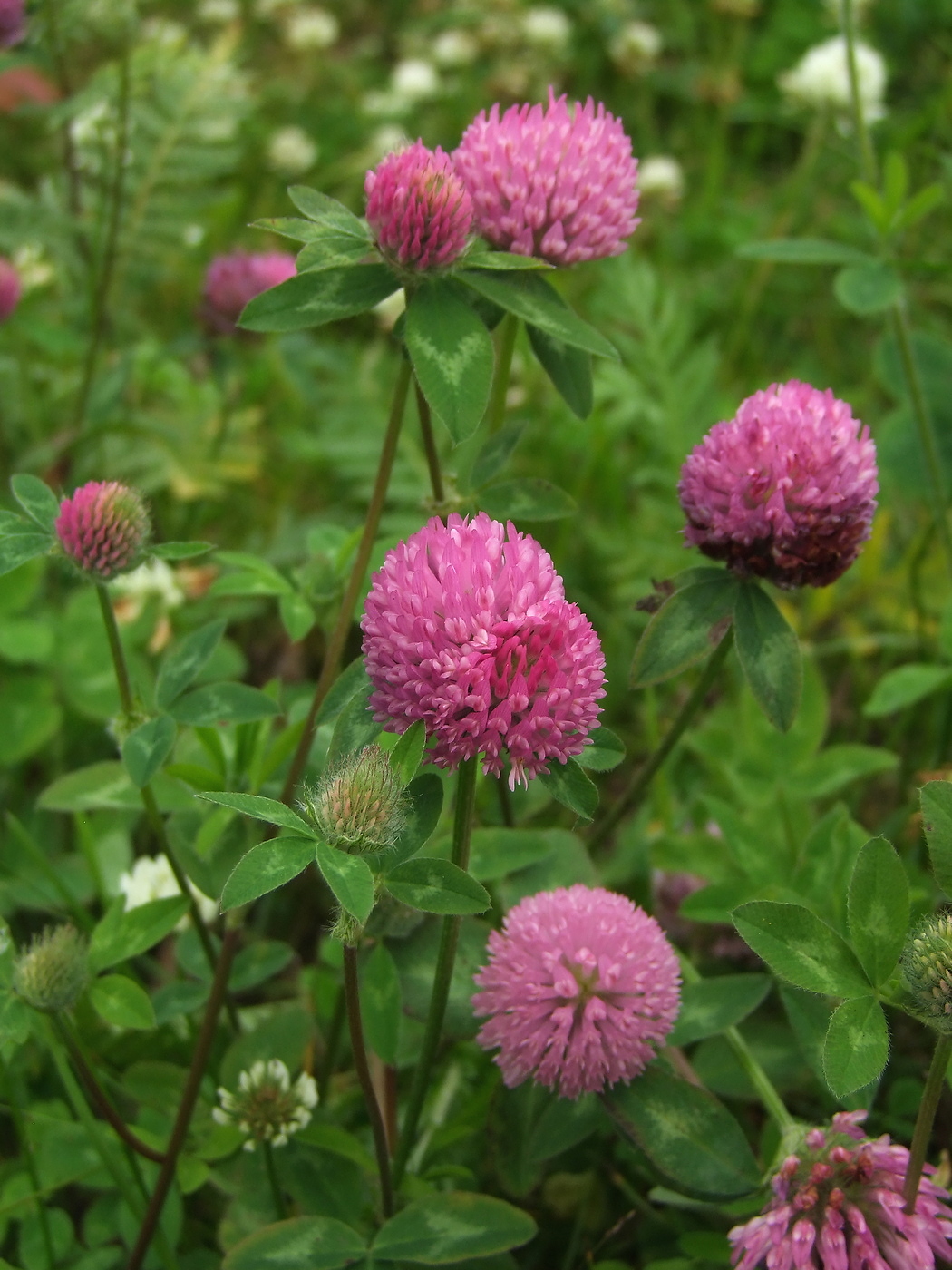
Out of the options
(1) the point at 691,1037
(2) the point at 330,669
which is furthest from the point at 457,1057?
(2) the point at 330,669

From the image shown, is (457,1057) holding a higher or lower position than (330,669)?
lower

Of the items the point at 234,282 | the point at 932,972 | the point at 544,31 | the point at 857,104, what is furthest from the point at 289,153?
the point at 932,972

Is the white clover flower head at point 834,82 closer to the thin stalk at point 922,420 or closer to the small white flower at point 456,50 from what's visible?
the small white flower at point 456,50

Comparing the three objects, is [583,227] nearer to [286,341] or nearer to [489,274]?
[489,274]

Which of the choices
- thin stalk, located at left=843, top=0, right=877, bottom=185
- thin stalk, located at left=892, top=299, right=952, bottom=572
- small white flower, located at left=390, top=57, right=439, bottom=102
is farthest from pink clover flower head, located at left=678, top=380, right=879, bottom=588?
small white flower, located at left=390, top=57, right=439, bottom=102

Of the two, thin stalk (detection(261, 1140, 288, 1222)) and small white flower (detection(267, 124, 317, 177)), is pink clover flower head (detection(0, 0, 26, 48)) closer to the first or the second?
small white flower (detection(267, 124, 317, 177))

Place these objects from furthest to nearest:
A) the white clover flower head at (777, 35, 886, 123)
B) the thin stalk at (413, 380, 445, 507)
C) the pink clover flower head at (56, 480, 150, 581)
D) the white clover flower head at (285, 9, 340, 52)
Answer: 1. the white clover flower head at (285, 9, 340, 52)
2. the white clover flower head at (777, 35, 886, 123)
3. the thin stalk at (413, 380, 445, 507)
4. the pink clover flower head at (56, 480, 150, 581)

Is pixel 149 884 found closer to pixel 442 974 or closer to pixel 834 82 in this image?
pixel 442 974
